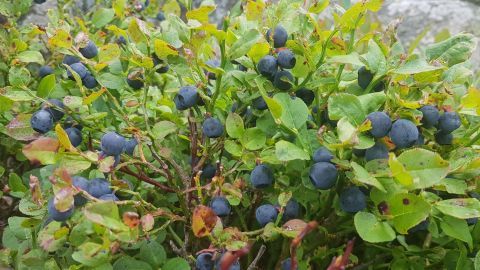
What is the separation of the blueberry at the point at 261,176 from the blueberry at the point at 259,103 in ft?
0.41

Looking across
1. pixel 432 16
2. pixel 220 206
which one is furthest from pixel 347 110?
pixel 432 16

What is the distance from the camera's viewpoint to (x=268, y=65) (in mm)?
1003

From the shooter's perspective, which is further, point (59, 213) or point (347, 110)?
point (347, 110)

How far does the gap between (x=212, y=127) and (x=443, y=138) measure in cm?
45

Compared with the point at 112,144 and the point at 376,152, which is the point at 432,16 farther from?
the point at 112,144

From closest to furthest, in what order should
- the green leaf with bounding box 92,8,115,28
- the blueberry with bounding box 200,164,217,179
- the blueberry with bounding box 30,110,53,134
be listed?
the blueberry with bounding box 30,110,53,134, the blueberry with bounding box 200,164,217,179, the green leaf with bounding box 92,8,115,28

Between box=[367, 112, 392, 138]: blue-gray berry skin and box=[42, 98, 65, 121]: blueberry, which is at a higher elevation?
box=[367, 112, 392, 138]: blue-gray berry skin

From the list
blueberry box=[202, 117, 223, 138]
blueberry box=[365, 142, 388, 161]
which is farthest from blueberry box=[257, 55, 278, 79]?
blueberry box=[365, 142, 388, 161]

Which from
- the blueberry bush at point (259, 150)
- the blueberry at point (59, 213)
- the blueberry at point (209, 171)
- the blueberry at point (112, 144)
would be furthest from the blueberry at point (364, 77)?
the blueberry at point (59, 213)

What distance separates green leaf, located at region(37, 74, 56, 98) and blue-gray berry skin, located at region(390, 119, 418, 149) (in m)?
0.65

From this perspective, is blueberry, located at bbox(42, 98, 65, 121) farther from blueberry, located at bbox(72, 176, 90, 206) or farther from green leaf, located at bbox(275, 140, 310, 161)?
green leaf, located at bbox(275, 140, 310, 161)

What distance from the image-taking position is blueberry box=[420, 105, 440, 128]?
1.01m

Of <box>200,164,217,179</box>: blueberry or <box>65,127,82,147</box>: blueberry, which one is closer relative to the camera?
<box>65,127,82,147</box>: blueberry

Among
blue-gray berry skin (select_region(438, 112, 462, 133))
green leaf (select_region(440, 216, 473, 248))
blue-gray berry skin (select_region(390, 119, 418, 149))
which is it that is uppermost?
blue-gray berry skin (select_region(390, 119, 418, 149))
